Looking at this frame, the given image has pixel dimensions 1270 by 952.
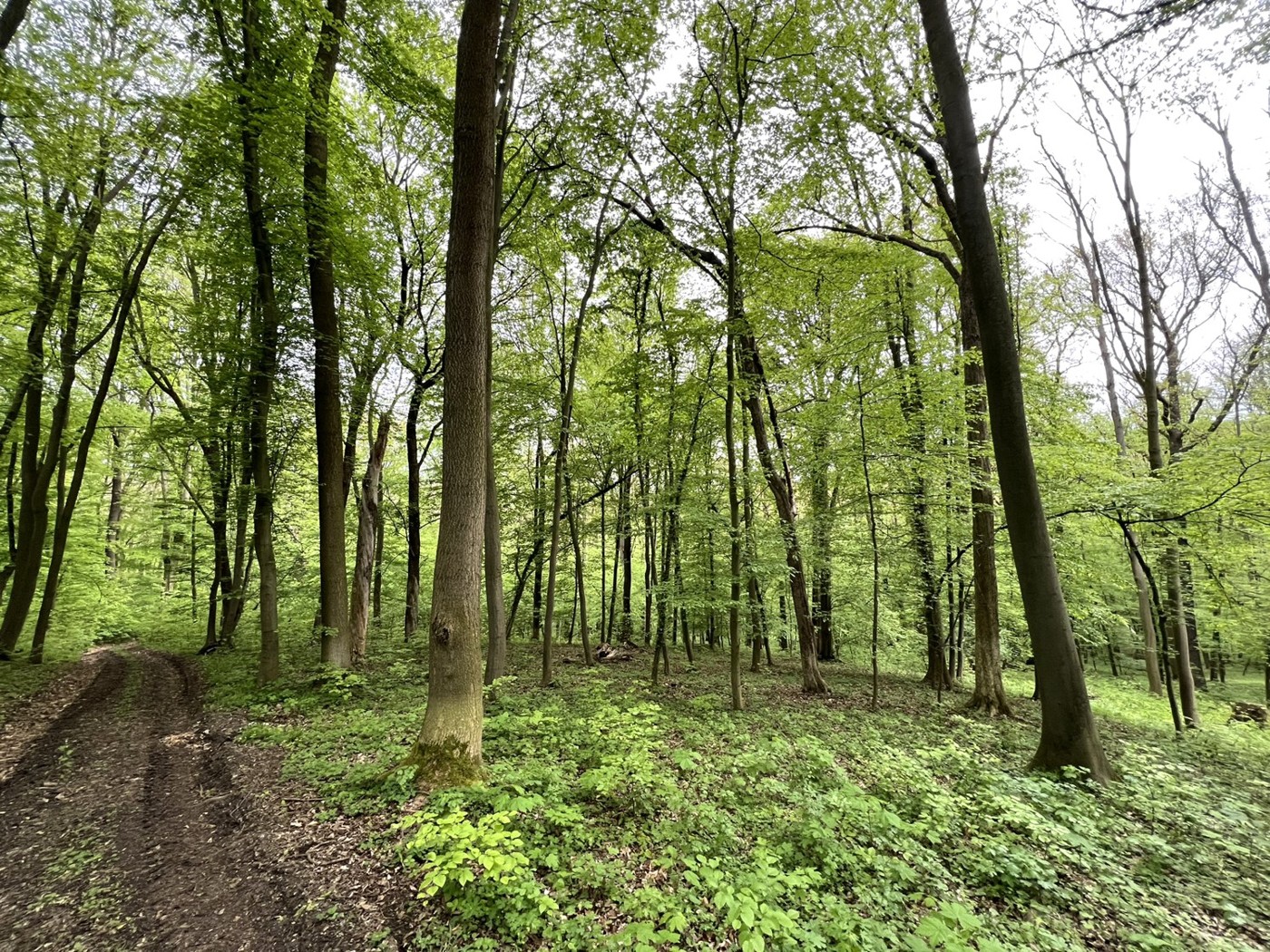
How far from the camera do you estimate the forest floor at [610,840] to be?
2.86 m

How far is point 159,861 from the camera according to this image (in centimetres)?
356

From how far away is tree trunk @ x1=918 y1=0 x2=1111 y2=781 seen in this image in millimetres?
5090

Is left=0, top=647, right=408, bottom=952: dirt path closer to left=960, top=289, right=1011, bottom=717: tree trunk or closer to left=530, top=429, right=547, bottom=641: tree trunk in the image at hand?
left=530, top=429, right=547, bottom=641: tree trunk

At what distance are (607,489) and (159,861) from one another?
10248 millimetres

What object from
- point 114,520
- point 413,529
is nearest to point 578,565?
point 413,529

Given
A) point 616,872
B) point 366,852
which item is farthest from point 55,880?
point 616,872

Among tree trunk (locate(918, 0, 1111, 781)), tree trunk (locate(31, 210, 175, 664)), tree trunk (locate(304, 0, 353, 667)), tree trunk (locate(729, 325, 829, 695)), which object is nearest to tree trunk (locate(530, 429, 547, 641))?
tree trunk (locate(304, 0, 353, 667))

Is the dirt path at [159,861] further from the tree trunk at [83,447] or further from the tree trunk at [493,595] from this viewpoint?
the tree trunk at [83,447]

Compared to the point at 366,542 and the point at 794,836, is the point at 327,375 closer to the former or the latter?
the point at 366,542

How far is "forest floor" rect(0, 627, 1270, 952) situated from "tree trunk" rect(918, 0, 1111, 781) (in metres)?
0.53

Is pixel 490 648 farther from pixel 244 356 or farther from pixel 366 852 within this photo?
pixel 244 356

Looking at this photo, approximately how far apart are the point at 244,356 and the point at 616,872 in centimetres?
966

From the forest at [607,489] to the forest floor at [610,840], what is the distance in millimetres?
40

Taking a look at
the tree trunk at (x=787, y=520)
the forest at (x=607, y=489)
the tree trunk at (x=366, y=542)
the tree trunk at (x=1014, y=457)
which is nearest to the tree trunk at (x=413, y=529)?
the forest at (x=607, y=489)
